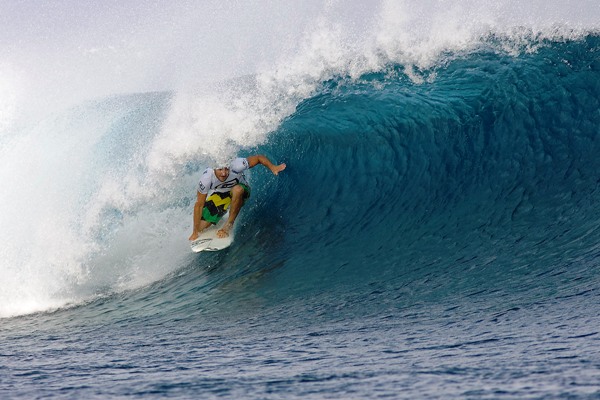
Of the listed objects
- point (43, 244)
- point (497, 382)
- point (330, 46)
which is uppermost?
point (330, 46)

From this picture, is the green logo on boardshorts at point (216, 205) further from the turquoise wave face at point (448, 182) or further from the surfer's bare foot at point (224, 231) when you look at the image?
the turquoise wave face at point (448, 182)

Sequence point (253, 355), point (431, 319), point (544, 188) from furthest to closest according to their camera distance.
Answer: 1. point (544, 188)
2. point (431, 319)
3. point (253, 355)

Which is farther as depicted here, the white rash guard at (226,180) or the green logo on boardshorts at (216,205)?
the green logo on boardshorts at (216,205)

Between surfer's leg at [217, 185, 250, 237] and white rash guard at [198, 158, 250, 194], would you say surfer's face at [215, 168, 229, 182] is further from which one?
surfer's leg at [217, 185, 250, 237]

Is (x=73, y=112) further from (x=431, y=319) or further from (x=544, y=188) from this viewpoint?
(x=431, y=319)

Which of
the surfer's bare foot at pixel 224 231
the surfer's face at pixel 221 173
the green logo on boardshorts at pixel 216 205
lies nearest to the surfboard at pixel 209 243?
the surfer's bare foot at pixel 224 231

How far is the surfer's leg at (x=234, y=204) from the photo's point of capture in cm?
788

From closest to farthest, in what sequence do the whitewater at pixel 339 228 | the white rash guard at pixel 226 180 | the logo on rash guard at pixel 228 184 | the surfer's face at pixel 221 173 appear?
the whitewater at pixel 339 228 < the surfer's face at pixel 221 173 < the white rash guard at pixel 226 180 < the logo on rash guard at pixel 228 184

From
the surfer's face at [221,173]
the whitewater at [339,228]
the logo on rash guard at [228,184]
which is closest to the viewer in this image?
the whitewater at [339,228]

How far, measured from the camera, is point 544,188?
25.9 feet

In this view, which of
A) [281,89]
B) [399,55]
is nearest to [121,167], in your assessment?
[281,89]

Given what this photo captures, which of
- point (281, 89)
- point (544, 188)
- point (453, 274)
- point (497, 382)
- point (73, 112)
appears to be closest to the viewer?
point (497, 382)

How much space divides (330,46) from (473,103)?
2.70 metres

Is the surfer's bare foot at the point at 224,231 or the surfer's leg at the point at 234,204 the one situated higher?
the surfer's leg at the point at 234,204
